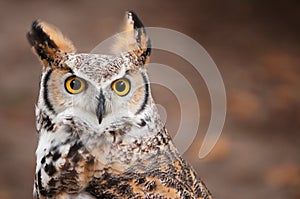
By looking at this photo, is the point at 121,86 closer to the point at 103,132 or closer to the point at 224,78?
the point at 103,132

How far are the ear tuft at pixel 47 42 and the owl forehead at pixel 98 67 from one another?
0.08 metres

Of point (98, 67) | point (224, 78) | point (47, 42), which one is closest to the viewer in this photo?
point (98, 67)

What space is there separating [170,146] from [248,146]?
2631mm

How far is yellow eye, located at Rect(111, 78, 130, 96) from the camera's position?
2125 millimetres

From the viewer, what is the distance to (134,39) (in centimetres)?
219

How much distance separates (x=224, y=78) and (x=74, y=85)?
11.5 ft

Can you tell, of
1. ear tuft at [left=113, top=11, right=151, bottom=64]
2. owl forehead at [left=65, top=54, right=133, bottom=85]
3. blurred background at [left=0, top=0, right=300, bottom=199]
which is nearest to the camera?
owl forehead at [left=65, top=54, right=133, bottom=85]

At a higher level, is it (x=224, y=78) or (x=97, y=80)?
(x=224, y=78)

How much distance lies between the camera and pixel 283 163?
485cm

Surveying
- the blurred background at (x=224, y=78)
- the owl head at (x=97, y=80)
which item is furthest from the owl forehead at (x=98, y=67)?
the blurred background at (x=224, y=78)

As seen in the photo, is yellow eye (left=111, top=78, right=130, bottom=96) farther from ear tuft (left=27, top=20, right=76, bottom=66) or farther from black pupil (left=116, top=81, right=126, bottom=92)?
ear tuft (left=27, top=20, right=76, bottom=66)

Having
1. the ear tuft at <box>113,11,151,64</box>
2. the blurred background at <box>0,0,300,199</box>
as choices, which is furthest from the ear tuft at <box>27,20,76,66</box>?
the blurred background at <box>0,0,300,199</box>

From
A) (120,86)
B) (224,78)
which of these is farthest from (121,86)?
(224,78)

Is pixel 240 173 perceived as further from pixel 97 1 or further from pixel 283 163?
pixel 97 1
